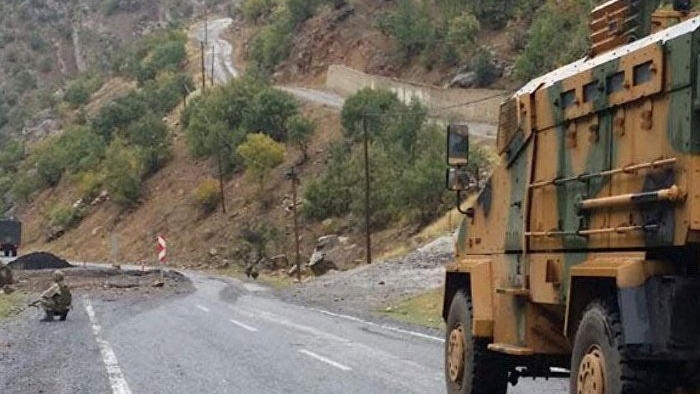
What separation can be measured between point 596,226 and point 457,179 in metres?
3.19

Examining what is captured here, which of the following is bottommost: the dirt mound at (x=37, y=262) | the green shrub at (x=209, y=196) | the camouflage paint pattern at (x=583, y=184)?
the dirt mound at (x=37, y=262)

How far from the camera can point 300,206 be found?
6888 cm

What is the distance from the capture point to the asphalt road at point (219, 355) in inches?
499

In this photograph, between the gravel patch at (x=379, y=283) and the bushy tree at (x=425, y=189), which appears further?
the bushy tree at (x=425, y=189)

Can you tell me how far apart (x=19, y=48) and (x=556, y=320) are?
17644 centimetres

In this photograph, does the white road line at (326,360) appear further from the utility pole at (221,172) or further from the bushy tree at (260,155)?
the utility pole at (221,172)

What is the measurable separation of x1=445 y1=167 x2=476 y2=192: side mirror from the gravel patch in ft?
58.0

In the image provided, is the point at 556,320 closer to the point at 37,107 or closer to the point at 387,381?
the point at 387,381

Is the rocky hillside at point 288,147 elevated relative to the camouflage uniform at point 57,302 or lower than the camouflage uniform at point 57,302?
elevated

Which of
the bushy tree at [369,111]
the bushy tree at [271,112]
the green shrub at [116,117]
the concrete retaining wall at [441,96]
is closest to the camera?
the concrete retaining wall at [441,96]

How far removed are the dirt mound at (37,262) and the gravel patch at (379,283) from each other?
18.7 m

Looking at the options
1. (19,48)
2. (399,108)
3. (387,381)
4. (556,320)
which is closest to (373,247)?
(399,108)

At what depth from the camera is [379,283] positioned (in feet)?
127

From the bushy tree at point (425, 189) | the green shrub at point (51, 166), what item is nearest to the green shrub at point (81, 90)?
the green shrub at point (51, 166)
